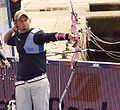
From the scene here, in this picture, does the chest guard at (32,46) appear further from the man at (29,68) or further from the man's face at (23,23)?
the man's face at (23,23)

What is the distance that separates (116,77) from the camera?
407 cm

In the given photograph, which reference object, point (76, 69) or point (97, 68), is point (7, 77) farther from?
point (97, 68)

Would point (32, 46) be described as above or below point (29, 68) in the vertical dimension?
above

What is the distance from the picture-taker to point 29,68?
10.8 ft

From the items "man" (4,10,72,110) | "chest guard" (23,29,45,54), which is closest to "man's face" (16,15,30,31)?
"man" (4,10,72,110)

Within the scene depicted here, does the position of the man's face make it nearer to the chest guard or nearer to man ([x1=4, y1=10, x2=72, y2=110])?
man ([x1=4, y1=10, x2=72, y2=110])

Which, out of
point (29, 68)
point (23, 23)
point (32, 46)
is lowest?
point (29, 68)

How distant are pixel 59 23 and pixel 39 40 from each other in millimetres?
7599

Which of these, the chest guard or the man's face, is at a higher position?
the man's face

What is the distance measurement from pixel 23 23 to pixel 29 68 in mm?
579

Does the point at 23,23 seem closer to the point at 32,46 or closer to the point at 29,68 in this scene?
the point at 32,46

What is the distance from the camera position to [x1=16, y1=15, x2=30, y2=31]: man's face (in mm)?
3180

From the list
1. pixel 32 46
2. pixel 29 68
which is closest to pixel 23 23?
pixel 32 46

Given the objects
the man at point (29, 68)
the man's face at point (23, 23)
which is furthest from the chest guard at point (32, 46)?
the man's face at point (23, 23)
